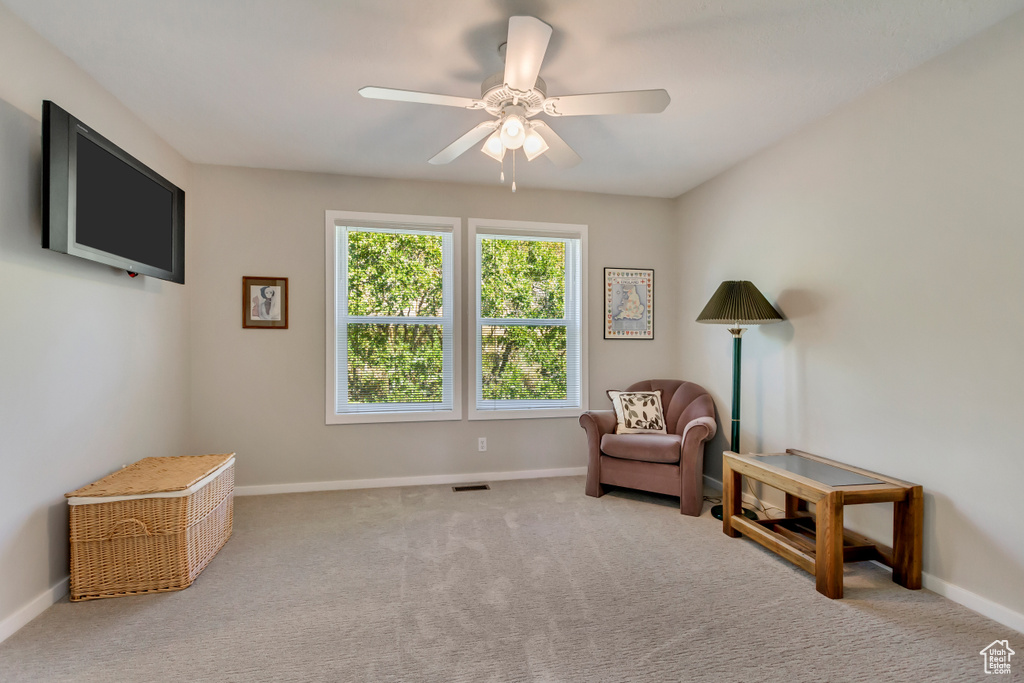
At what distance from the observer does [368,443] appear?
4.05 m

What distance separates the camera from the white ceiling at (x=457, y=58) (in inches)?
80.0

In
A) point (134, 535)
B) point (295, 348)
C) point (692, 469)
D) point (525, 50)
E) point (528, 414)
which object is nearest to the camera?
point (525, 50)

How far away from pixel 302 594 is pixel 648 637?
155cm

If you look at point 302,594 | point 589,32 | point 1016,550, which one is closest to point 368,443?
point 302,594

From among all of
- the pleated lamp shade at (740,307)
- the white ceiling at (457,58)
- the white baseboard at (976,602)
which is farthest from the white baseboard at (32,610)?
the white baseboard at (976,602)

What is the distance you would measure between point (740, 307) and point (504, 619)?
2.35 metres

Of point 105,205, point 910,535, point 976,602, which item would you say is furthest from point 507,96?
point 976,602

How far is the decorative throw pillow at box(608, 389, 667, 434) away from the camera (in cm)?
395

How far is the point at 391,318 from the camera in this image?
4.15 meters

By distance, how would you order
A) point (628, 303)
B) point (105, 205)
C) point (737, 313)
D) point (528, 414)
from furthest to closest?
point (628, 303) < point (528, 414) < point (737, 313) < point (105, 205)

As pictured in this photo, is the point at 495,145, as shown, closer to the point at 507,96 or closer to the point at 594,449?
the point at 507,96

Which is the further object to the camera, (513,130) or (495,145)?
Answer: (495,145)

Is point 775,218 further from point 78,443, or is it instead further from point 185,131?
point 78,443

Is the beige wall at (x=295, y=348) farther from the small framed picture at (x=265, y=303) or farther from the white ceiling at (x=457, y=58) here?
the white ceiling at (x=457, y=58)
